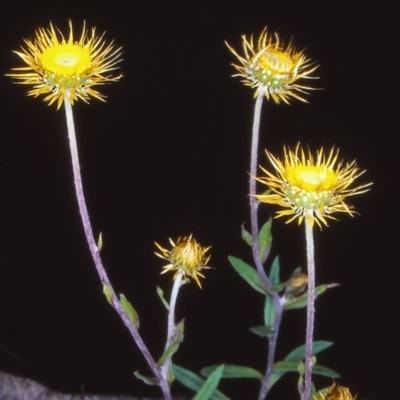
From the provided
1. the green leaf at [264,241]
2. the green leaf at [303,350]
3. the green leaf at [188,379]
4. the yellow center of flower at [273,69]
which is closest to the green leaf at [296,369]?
the green leaf at [303,350]

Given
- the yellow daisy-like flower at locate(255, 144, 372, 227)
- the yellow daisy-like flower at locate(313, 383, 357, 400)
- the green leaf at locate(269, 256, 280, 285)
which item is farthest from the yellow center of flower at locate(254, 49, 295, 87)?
the yellow daisy-like flower at locate(313, 383, 357, 400)

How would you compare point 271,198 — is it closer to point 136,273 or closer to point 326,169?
point 326,169

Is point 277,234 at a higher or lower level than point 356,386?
higher

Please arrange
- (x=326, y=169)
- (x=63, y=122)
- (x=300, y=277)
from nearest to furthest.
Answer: (x=326, y=169) → (x=300, y=277) → (x=63, y=122)

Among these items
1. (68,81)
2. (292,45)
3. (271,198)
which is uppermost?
(292,45)

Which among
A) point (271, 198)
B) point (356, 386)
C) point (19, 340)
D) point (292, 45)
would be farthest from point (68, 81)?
point (356, 386)

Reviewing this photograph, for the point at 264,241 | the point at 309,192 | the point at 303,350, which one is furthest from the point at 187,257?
the point at 303,350

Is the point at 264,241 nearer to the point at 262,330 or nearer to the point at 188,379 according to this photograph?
the point at 262,330

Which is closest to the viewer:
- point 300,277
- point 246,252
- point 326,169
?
point 326,169
